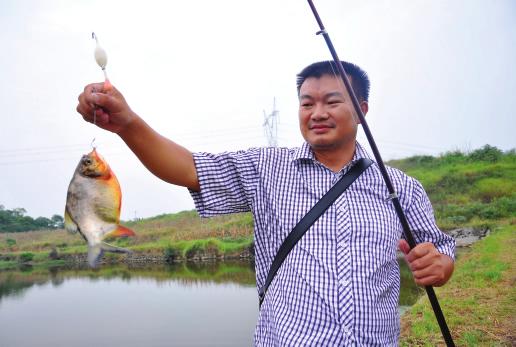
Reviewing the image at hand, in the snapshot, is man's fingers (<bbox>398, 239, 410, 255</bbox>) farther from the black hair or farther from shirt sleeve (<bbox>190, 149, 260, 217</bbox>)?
the black hair

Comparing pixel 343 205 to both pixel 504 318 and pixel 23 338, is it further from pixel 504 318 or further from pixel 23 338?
pixel 23 338

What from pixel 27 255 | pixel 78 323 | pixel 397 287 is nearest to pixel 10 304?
pixel 78 323

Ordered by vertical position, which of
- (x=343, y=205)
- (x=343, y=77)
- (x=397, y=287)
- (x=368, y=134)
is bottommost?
(x=397, y=287)

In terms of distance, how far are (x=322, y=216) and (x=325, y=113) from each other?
19.5 inches

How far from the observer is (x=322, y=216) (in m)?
1.77

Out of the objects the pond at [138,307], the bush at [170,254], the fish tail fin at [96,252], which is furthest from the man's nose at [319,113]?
the bush at [170,254]

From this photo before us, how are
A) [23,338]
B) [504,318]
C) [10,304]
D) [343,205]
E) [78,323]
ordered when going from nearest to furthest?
[343,205]
[504,318]
[23,338]
[78,323]
[10,304]

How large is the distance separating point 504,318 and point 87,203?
18.6ft

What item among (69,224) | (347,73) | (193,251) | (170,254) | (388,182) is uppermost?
(347,73)

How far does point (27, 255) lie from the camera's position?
28766mm

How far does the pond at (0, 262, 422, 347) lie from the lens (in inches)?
449

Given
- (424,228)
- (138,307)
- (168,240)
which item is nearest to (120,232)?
(424,228)

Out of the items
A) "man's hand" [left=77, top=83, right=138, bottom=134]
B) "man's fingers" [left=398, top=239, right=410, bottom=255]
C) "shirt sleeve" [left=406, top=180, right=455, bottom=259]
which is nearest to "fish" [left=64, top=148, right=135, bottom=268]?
"man's hand" [left=77, top=83, right=138, bottom=134]

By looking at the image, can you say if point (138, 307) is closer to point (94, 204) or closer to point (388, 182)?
point (94, 204)
